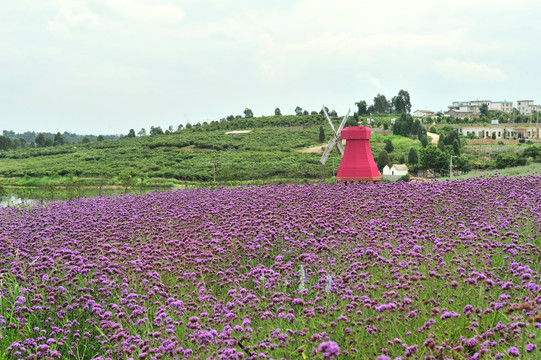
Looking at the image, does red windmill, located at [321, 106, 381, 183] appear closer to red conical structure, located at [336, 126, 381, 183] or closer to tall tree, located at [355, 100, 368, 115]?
red conical structure, located at [336, 126, 381, 183]

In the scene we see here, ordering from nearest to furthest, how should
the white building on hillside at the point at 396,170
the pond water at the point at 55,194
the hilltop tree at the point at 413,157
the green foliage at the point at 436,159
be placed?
the pond water at the point at 55,194, the white building on hillside at the point at 396,170, the green foliage at the point at 436,159, the hilltop tree at the point at 413,157

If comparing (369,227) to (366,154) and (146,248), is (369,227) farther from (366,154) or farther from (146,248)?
(366,154)

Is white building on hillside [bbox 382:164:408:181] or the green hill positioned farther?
the green hill

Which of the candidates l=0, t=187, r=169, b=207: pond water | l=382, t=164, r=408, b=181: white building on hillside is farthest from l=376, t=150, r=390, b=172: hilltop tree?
l=0, t=187, r=169, b=207: pond water

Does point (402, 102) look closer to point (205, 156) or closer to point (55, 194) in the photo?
point (205, 156)

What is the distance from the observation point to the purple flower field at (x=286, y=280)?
5.25 meters

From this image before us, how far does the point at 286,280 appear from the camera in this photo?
22.3 ft

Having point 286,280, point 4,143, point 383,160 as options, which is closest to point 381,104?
point 383,160

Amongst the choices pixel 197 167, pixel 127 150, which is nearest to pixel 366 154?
pixel 197 167

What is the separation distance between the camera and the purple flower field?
5250 millimetres

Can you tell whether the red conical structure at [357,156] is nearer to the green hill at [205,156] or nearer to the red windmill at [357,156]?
the red windmill at [357,156]

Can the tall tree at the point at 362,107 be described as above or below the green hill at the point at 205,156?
above

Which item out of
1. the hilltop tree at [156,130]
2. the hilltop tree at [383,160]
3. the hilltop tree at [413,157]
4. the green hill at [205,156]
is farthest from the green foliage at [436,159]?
the hilltop tree at [156,130]

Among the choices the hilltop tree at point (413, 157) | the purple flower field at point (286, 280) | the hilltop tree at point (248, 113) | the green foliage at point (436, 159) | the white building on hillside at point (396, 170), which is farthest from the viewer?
the hilltop tree at point (248, 113)
